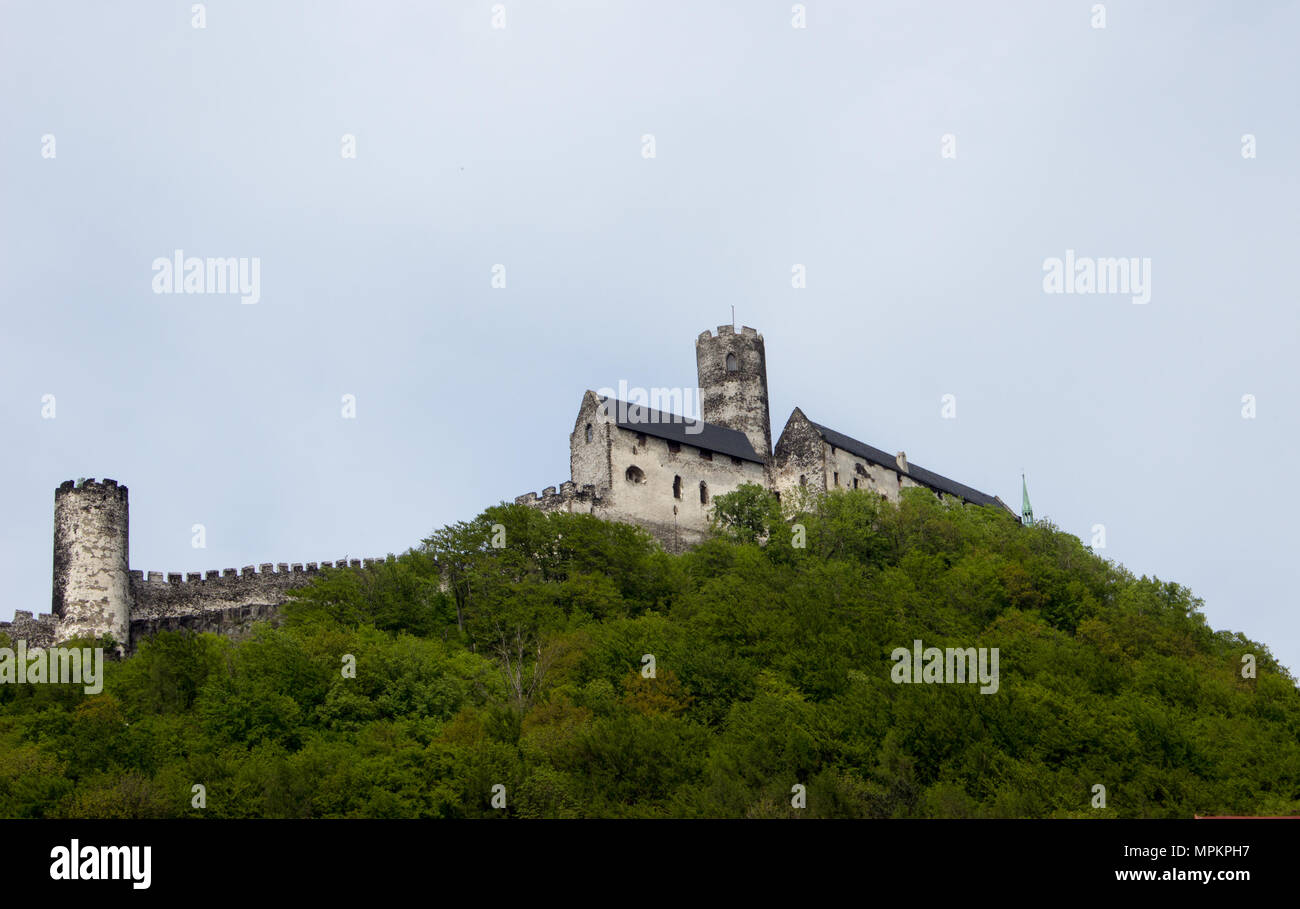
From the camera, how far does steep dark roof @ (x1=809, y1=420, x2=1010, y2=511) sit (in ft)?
266

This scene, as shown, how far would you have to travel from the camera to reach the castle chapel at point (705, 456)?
2835 inches

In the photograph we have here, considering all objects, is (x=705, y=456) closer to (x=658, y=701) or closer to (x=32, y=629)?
(x=658, y=701)

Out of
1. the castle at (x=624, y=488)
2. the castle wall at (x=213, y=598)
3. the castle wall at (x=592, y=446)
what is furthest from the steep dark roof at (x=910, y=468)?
the castle wall at (x=213, y=598)

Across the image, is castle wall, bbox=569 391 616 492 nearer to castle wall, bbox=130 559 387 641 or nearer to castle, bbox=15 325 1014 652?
castle, bbox=15 325 1014 652

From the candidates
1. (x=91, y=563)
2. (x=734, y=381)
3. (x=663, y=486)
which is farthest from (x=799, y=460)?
(x=91, y=563)

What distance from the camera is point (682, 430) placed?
7550 cm

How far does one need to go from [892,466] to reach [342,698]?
3632cm

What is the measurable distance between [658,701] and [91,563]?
20.6 meters

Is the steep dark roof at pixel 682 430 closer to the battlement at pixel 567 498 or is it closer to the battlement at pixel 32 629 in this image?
the battlement at pixel 567 498

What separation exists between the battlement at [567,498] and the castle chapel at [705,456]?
4 cm

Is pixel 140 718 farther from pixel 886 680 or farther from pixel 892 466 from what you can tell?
pixel 892 466

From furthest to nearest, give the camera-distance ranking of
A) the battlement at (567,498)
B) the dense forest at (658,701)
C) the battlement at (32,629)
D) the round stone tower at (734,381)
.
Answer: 1. the round stone tower at (734,381)
2. the battlement at (567,498)
3. the battlement at (32,629)
4. the dense forest at (658,701)

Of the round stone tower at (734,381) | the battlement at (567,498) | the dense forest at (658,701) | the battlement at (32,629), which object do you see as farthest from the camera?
the round stone tower at (734,381)
